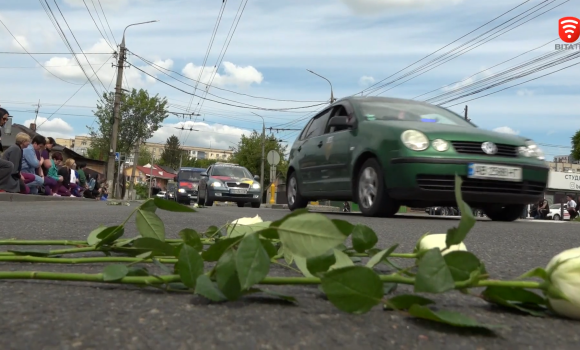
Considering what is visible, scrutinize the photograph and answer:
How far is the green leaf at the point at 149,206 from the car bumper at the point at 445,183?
195 inches

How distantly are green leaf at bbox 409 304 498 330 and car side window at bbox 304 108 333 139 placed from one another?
7.38 metres

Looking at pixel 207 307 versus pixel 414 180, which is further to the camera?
pixel 414 180

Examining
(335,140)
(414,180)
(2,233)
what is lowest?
(2,233)

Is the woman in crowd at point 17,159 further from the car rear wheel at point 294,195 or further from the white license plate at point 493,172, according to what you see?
the white license plate at point 493,172

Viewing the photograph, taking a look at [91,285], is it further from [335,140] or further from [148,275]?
[335,140]

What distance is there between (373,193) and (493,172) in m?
1.29

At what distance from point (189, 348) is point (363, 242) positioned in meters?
0.48

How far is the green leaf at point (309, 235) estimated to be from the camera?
95cm

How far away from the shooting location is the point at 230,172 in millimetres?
19609

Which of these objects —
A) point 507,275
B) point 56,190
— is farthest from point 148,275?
point 56,190

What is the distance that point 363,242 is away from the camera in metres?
1.25

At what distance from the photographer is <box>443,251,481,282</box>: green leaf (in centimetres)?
98

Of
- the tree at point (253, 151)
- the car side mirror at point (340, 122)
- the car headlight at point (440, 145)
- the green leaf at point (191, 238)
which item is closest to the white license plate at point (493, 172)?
the car headlight at point (440, 145)

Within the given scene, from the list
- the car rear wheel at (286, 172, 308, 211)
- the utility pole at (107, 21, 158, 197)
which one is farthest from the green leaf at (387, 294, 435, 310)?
the utility pole at (107, 21, 158, 197)
